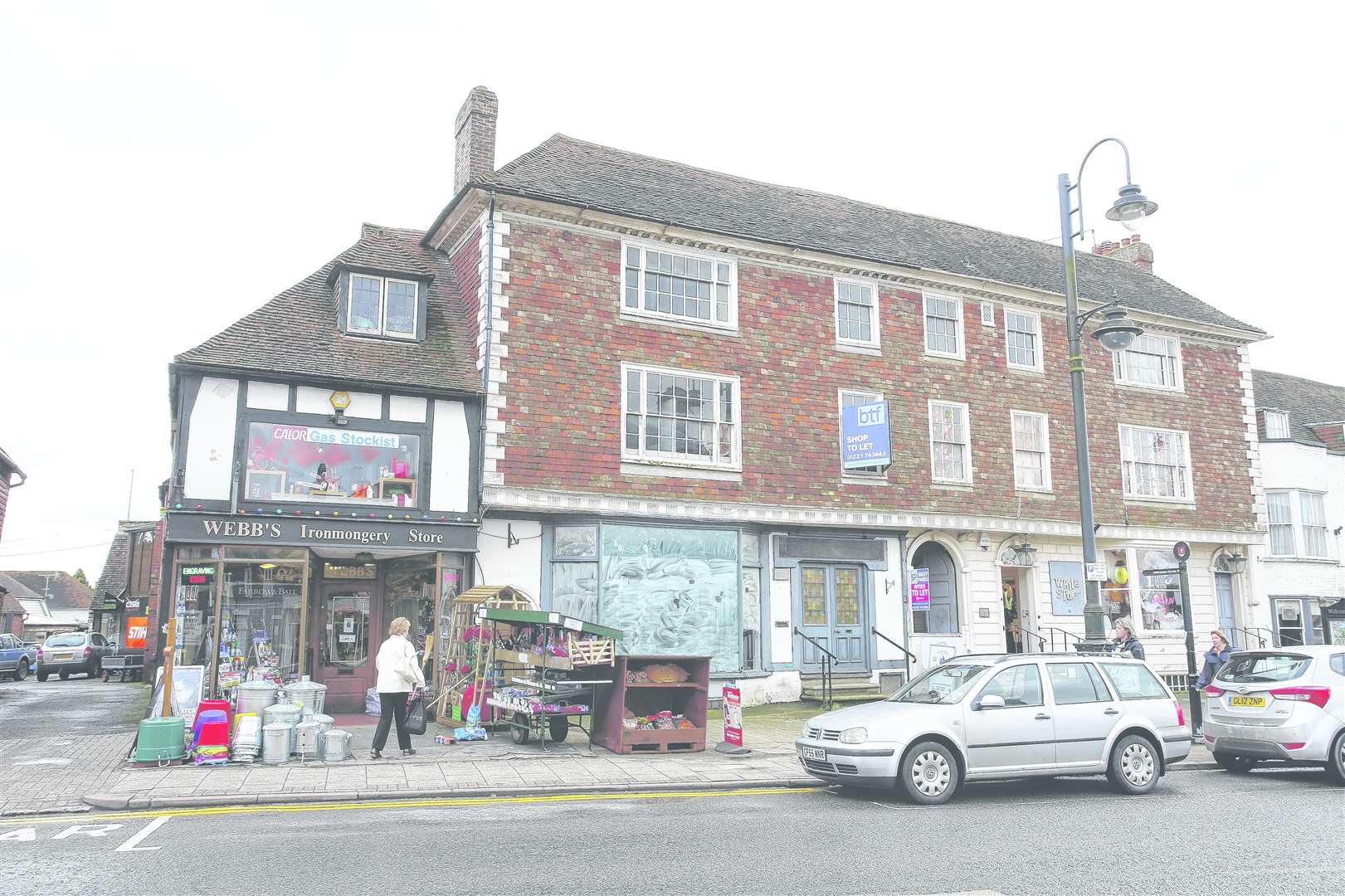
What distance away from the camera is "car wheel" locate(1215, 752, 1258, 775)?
13.2m

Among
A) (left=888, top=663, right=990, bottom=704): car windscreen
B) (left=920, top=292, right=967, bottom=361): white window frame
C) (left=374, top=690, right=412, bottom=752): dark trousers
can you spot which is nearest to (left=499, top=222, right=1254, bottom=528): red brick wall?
(left=920, top=292, right=967, bottom=361): white window frame

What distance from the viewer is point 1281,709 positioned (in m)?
12.3

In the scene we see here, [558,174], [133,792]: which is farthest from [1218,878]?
[558,174]

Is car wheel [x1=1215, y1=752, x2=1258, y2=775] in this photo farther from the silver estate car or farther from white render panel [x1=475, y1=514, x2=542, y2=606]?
white render panel [x1=475, y1=514, x2=542, y2=606]

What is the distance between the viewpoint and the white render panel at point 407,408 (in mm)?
17625

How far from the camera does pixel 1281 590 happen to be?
27.1 metres

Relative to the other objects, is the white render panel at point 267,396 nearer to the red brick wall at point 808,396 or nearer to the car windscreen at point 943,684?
the red brick wall at point 808,396

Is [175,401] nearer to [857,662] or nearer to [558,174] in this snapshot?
[558,174]

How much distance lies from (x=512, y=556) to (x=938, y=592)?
10216 mm

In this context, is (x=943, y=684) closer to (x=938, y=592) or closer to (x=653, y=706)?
(x=653, y=706)

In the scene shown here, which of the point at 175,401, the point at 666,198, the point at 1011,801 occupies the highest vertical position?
the point at 666,198

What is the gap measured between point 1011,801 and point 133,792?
9.11m

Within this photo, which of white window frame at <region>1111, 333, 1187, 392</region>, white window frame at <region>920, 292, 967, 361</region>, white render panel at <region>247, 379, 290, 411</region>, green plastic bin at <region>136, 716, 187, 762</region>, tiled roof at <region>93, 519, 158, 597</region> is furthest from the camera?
tiled roof at <region>93, 519, 158, 597</region>

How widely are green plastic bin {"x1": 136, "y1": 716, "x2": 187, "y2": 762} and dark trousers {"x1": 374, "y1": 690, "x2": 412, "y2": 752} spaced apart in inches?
93.3
